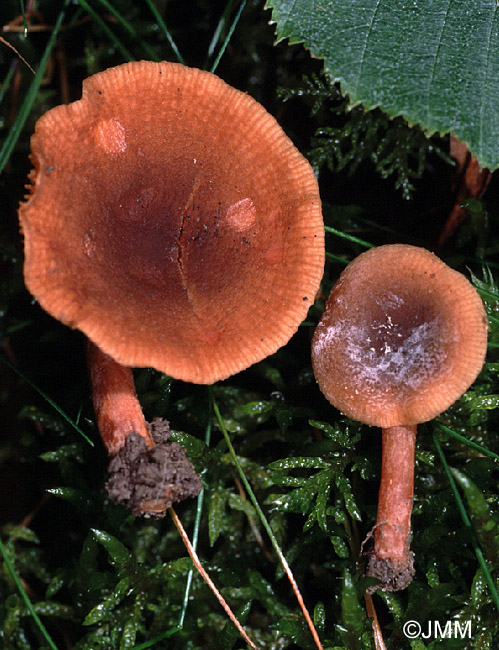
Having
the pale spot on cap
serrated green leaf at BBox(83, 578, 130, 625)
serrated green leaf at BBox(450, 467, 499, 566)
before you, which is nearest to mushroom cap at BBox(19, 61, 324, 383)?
the pale spot on cap

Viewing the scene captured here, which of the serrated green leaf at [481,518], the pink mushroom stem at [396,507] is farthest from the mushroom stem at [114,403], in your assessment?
the serrated green leaf at [481,518]

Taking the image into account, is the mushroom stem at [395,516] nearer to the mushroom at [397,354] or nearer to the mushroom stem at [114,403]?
the mushroom at [397,354]

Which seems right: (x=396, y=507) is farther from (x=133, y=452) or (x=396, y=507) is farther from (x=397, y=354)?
(x=133, y=452)

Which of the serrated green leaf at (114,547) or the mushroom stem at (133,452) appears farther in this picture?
the serrated green leaf at (114,547)

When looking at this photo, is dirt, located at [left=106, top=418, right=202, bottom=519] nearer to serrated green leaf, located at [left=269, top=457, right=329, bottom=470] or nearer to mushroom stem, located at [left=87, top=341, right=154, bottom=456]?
mushroom stem, located at [left=87, top=341, right=154, bottom=456]

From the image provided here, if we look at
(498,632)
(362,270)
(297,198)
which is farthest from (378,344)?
(498,632)

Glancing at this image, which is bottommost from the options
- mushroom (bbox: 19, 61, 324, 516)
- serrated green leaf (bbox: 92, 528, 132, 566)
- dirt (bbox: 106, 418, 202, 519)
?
serrated green leaf (bbox: 92, 528, 132, 566)

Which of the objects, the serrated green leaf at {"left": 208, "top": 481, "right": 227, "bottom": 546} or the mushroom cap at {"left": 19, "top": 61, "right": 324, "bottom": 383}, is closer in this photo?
the mushroom cap at {"left": 19, "top": 61, "right": 324, "bottom": 383}

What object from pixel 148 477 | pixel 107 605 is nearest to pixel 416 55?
pixel 148 477
